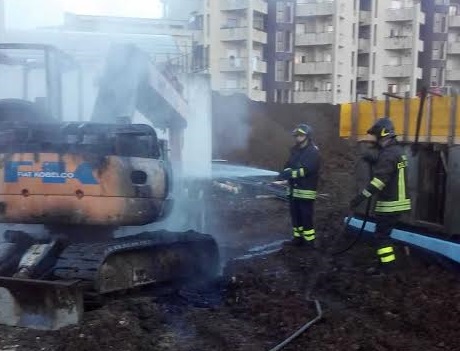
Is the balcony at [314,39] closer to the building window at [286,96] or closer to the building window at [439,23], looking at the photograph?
the building window at [286,96]

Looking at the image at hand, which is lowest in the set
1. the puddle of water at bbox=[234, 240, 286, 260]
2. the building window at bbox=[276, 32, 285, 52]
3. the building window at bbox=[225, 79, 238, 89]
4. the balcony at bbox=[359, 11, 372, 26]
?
the puddle of water at bbox=[234, 240, 286, 260]

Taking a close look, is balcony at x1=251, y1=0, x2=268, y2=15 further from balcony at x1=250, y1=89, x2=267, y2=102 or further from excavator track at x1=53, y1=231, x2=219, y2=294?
balcony at x1=250, y1=89, x2=267, y2=102

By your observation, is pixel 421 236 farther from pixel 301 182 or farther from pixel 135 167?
pixel 135 167

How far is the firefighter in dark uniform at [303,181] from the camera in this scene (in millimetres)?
7273

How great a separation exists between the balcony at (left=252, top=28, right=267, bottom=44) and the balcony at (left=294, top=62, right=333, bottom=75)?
432 centimetres

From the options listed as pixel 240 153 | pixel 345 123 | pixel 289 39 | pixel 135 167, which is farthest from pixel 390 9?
pixel 135 167

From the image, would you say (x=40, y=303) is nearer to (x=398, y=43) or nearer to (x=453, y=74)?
(x=398, y=43)

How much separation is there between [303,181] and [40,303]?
367 cm

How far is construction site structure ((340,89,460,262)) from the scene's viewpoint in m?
5.84

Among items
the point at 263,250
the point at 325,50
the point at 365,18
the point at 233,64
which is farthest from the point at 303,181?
the point at 365,18

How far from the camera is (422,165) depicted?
20.9 feet

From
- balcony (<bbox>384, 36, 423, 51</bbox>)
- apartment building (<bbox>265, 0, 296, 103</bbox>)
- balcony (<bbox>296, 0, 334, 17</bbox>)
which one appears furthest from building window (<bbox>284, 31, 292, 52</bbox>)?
balcony (<bbox>384, 36, 423, 51</bbox>)

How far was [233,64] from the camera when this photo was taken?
42.5 metres

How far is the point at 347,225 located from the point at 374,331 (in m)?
3.06
